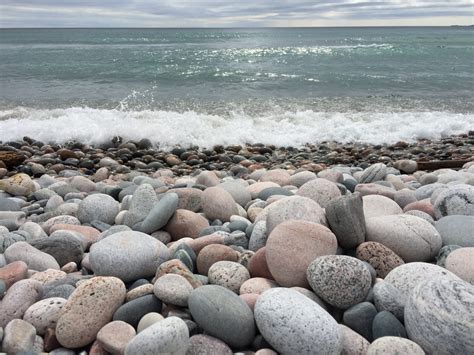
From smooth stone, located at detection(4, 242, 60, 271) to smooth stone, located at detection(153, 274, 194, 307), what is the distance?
88cm

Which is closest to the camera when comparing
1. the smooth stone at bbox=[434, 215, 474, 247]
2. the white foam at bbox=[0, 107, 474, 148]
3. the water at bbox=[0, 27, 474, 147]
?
the smooth stone at bbox=[434, 215, 474, 247]

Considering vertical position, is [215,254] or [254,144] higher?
[215,254]

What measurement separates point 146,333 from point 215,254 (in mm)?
778

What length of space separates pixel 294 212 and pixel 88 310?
1.25m

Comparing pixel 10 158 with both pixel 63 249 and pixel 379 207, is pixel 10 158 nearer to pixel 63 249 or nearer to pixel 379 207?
pixel 63 249

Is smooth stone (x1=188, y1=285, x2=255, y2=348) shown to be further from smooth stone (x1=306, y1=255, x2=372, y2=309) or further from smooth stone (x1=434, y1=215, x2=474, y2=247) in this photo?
smooth stone (x1=434, y1=215, x2=474, y2=247)

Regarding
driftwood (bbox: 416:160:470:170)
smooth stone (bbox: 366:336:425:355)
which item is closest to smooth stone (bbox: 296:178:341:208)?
smooth stone (bbox: 366:336:425:355)

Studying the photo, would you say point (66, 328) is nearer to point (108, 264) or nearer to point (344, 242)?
point (108, 264)

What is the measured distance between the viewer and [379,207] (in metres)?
3.08

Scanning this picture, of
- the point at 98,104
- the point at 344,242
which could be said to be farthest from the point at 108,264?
the point at 98,104

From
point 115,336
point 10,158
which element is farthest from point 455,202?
point 10,158

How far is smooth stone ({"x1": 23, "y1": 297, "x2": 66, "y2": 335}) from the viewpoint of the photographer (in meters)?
2.05

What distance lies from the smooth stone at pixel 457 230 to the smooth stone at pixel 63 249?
85.1 inches

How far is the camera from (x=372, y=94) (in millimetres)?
13352
